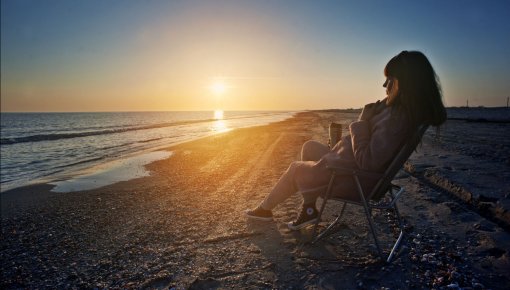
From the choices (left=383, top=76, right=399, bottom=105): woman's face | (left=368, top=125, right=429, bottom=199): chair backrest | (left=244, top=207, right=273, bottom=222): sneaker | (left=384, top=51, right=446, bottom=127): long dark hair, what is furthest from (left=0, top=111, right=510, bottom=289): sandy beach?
(left=383, top=76, right=399, bottom=105): woman's face

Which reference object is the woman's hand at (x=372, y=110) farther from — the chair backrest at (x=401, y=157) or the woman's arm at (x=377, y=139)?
the chair backrest at (x=401, y=157)

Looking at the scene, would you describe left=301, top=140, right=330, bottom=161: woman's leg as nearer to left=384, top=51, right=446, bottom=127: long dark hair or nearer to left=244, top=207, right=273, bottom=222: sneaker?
left=244, top=207, right=273, bottom=222: sneaker

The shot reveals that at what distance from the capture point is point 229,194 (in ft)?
20.1

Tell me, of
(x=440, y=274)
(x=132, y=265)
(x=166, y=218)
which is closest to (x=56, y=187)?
(x=166, y=218)

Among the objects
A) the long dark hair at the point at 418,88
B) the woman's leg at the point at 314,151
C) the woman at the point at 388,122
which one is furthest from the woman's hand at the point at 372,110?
the woman's leg at the point at 314,151

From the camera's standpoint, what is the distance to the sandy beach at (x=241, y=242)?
116 inches

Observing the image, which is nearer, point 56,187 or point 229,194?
point 229,194

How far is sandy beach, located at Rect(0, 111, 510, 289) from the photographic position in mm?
2938

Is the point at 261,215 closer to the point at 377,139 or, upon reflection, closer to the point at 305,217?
the point at 305,217

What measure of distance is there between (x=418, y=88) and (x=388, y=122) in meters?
0.41

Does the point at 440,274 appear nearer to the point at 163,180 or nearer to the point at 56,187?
the point at 163,180

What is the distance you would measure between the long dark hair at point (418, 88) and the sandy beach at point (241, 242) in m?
1.58

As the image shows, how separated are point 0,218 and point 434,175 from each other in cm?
882

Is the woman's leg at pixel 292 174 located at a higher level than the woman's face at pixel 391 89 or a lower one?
lower
